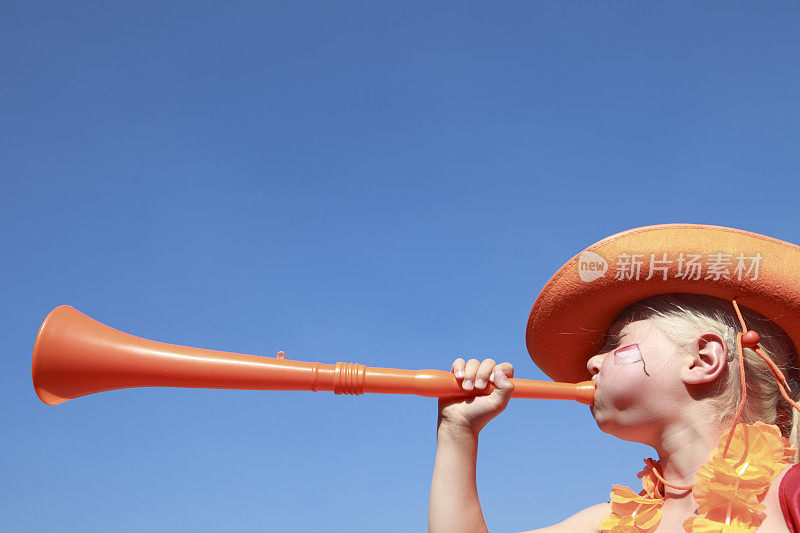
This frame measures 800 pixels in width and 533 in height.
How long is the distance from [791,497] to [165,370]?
2.43 meters

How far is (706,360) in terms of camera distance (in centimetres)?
312

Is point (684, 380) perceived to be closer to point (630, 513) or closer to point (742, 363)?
point (742, 363)

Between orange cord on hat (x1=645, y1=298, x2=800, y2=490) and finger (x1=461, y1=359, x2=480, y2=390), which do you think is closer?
orange cord on hat (x1=645, y1=298, x2=800, y2=490)

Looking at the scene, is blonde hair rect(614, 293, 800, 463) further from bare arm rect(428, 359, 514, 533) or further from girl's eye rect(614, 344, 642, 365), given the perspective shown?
bare arm rect(428, 359, 514, 533)

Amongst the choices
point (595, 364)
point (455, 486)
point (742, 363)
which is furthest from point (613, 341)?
point (455, 486)

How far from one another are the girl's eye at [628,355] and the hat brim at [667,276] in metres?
0.24

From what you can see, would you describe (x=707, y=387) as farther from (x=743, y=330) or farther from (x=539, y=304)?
(x=539, y=304)

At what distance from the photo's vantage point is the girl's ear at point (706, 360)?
306cm

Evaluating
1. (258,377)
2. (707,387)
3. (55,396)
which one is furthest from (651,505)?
(55,396)

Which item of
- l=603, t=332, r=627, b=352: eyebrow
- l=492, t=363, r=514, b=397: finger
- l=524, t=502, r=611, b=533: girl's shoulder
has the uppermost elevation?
l=603, t=332, r=627, b=352: eyebrow

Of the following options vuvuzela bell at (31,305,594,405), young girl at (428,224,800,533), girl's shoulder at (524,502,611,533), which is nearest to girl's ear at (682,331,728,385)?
young girl at (428,224,800,533)

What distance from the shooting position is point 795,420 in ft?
10.8

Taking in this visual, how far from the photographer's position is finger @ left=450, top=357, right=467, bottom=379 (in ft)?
10.1

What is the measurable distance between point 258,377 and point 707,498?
183 cm
